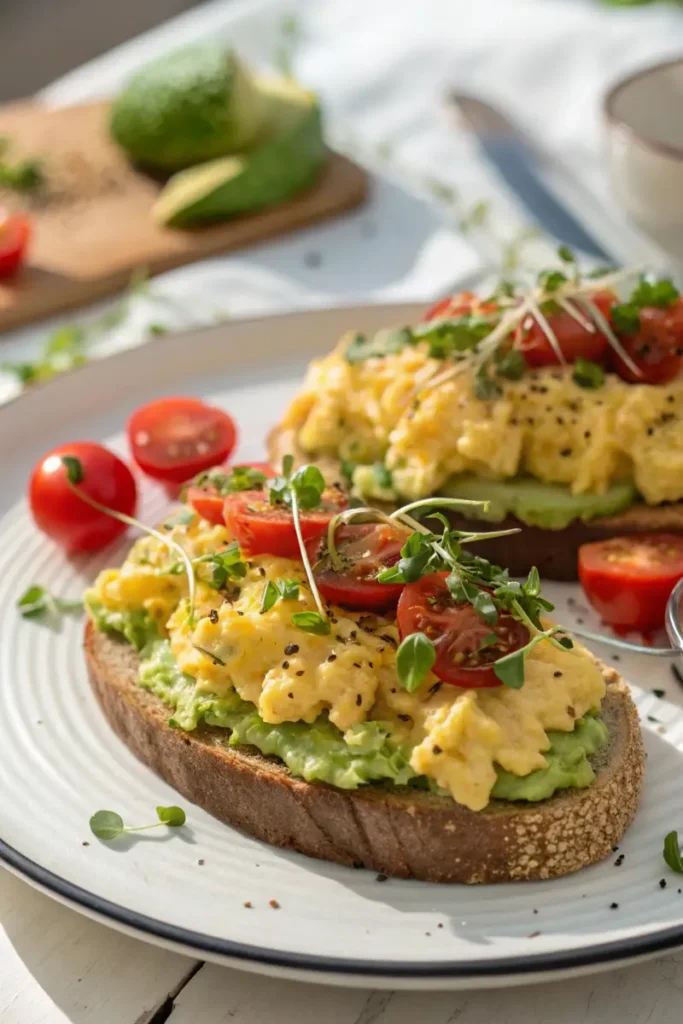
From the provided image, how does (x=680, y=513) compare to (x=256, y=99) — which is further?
(x=256, y=99)

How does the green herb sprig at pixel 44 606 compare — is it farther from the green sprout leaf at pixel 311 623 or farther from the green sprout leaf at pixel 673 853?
the green sprout leaf at pixel 673 853

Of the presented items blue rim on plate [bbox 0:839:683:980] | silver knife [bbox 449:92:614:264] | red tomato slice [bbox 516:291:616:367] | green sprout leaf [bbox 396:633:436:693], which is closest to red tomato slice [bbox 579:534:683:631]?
red tomato slice [bbox 516:291:616:367]

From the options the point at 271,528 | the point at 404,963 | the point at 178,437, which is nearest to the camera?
the point at 404,963

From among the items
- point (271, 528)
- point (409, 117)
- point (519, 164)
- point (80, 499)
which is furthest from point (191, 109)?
point (271, 528)

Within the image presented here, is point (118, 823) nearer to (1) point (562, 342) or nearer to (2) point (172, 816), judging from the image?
(2) point (172, 816)

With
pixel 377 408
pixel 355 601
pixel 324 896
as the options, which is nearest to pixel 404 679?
pixel 355 601

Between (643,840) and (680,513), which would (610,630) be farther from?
(643,840)

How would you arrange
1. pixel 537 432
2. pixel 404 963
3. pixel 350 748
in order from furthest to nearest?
pixel 537 432 < pixel 350 748 < pixel 404 963
